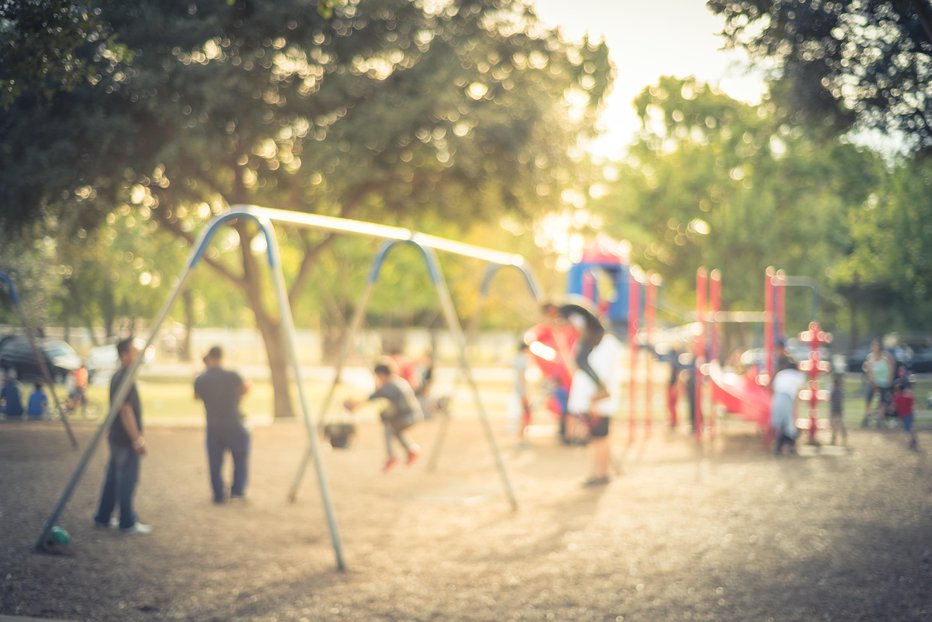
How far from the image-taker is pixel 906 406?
55.1ft

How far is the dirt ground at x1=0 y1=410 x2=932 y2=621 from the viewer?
21.4ft

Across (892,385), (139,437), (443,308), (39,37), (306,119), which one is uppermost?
(306,119)

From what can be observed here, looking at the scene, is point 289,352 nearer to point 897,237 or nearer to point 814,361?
point 814,361

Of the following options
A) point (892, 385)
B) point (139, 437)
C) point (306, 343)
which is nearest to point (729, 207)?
point (892, 385)

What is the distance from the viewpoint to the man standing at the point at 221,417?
10109mm

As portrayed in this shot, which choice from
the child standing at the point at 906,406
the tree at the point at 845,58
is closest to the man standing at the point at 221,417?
the tree at the point at 845,58

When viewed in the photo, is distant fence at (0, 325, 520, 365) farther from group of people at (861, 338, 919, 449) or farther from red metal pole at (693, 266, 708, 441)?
group of people at (861, 338, 919, 449)

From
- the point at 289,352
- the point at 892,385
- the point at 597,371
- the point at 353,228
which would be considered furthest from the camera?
the point at 892,385

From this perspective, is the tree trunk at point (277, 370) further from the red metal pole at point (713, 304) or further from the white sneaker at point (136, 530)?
the white sneaker at point (136, 530)

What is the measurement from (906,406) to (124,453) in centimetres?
1353

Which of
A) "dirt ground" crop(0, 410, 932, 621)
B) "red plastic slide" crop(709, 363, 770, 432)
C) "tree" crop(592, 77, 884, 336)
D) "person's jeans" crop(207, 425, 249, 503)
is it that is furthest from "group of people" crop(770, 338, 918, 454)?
"tree" crop(592, 77, 884, 336)

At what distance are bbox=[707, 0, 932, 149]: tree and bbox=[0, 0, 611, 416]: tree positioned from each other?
5.00 metres

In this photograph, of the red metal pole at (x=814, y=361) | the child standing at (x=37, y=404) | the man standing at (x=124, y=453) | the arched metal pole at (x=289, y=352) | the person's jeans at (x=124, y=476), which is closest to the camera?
the arched metal pole at (x=289, y=352)

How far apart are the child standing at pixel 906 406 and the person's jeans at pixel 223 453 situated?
11664 mm
